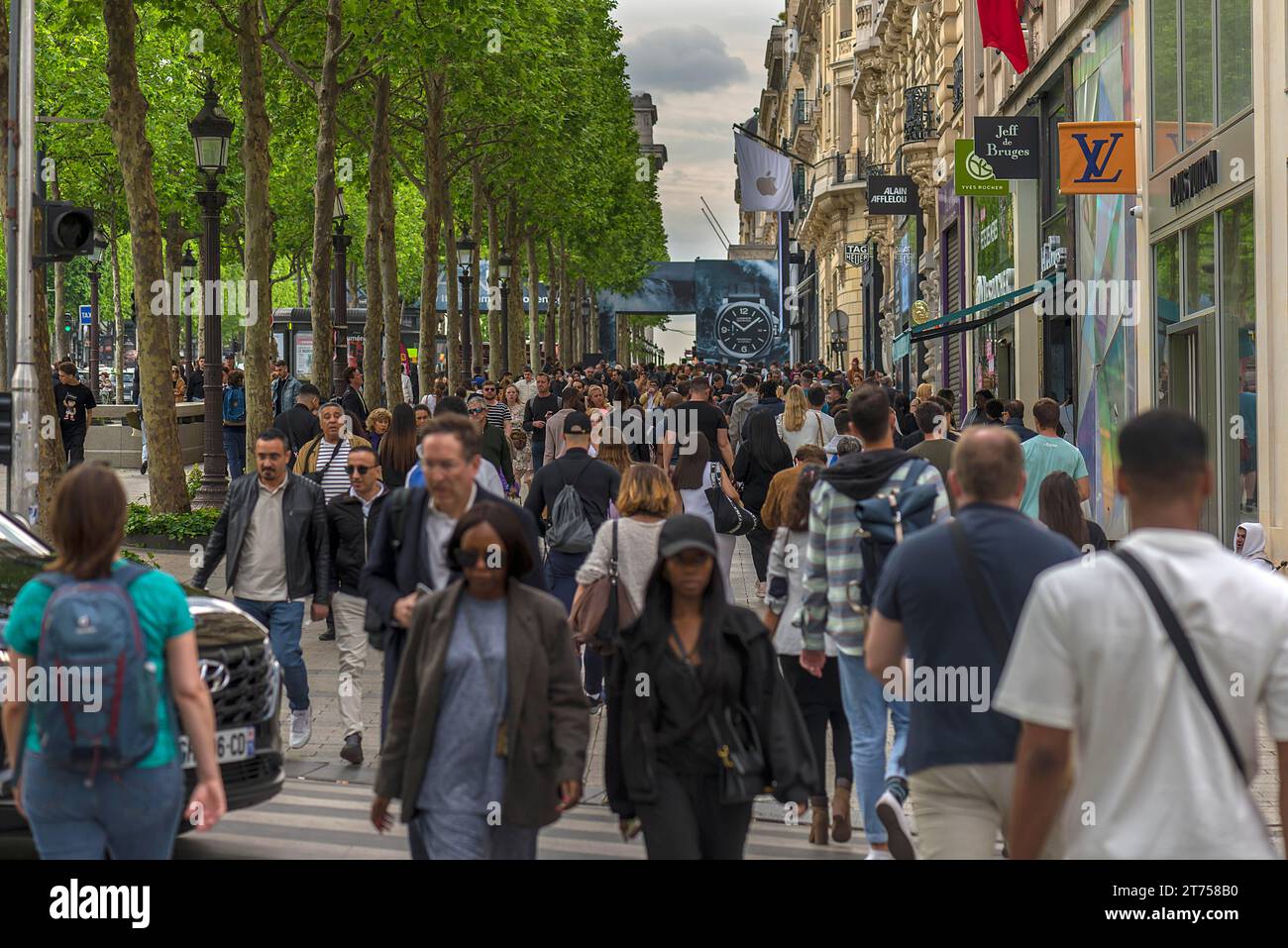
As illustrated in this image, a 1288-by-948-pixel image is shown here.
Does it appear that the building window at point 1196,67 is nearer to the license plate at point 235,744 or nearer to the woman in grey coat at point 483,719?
the license plate at point 235,744

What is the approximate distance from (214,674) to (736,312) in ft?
289

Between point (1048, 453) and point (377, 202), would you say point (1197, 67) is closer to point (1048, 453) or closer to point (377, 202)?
point (1048, 453)

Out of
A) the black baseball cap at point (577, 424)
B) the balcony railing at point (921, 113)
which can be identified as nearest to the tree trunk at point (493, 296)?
the balcony railing at point (921, 113)

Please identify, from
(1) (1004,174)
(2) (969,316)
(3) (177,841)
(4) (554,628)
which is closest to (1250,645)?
(4) (554,628)

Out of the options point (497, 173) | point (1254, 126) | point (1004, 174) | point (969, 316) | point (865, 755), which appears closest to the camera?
point (865, 755)

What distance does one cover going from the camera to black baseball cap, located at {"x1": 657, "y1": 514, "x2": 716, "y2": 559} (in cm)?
567

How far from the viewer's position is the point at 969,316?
3269 centimetres

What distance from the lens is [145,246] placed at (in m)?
19.9

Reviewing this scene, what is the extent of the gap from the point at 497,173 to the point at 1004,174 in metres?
25.7

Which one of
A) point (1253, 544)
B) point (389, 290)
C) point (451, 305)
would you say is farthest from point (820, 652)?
point (451, 305)

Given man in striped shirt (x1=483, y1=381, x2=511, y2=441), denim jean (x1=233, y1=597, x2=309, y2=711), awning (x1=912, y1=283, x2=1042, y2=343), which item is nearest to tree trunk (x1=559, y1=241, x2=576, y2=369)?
awning (x1=912, y1=283, x2=1042, y2=343)

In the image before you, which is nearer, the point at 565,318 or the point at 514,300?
the point at 514,300

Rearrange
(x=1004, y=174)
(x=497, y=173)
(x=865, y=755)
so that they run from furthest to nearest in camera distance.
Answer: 1. (x=497, y=173)
2. (x=1004, y=174)
3. (x=865, y=755)

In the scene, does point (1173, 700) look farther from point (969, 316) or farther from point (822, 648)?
point (969, 316)
